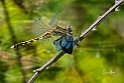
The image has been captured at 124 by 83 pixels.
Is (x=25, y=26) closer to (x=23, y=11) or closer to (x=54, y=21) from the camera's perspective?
(x=23, y=11)

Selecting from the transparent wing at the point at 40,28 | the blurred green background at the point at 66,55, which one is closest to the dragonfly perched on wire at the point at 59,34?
the transparent wing at the point at 40,28

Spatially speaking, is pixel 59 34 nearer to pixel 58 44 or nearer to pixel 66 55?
pixel 58 44

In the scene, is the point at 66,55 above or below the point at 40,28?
below

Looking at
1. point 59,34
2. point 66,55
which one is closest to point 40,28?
point 59,34

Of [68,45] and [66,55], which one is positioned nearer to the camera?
[68,45]

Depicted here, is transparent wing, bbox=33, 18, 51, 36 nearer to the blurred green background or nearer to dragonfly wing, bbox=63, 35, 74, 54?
dragonfly wing, bbox=63, 35, 74, 54

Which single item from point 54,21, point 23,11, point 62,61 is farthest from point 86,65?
point 54,21

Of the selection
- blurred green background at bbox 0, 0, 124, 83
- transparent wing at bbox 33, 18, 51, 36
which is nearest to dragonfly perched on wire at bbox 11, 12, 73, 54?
transparent wing at bbox 33, 18, 51, 36

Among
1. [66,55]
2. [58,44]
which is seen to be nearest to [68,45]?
[58,44]
